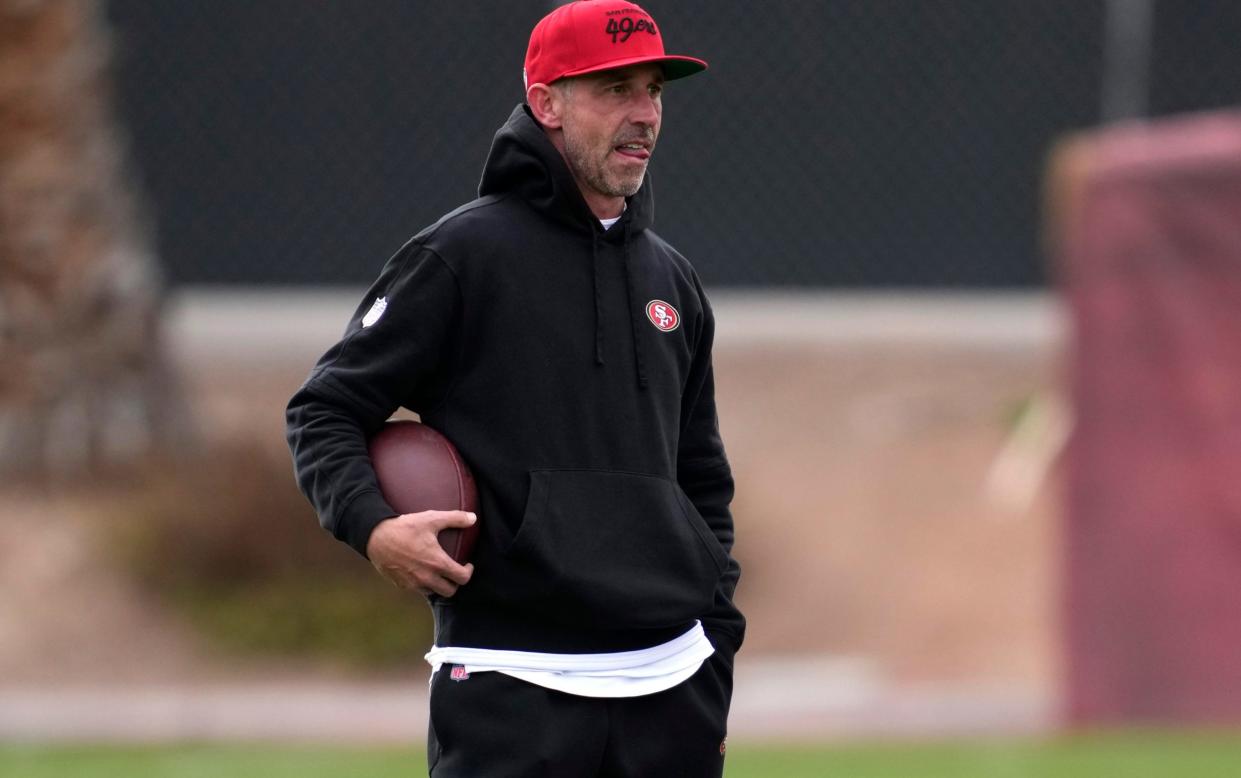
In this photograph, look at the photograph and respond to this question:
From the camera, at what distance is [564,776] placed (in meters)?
3.42

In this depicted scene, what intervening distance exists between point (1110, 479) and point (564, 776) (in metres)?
5.19

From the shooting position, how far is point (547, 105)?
3.65 meters

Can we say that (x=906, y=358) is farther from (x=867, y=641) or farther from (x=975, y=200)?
(x=867, y=641)

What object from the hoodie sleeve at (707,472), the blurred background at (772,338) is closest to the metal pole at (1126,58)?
the blurred background at (772,338)

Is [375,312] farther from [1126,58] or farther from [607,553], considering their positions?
[1126,58]

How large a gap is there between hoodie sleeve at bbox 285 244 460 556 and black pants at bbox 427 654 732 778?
354 mm

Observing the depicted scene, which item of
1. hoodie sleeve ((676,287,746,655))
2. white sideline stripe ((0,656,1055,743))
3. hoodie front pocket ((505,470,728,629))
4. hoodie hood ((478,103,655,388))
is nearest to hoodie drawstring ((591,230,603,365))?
hoodie hood ((478,103,655,388))

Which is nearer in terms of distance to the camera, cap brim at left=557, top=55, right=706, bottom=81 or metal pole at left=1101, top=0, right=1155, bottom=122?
cap brim at left=557, top=55, right=706, bottom=81

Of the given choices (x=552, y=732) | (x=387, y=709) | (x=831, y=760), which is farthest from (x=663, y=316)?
(x=387, y=709)

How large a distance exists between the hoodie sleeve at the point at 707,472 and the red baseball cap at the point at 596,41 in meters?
0.58

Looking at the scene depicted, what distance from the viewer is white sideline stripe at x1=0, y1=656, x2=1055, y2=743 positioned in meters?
8.22

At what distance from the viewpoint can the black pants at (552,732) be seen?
11.2ft

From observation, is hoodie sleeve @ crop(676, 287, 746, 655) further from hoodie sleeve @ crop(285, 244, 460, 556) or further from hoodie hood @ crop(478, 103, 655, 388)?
hoodie sleeve @ crop(285, 244, 460, 556)

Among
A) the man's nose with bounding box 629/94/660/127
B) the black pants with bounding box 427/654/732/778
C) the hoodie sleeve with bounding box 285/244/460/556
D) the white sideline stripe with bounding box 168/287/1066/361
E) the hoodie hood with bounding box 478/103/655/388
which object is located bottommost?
the white sideline stripe with bounding box 168/287/1066/361
